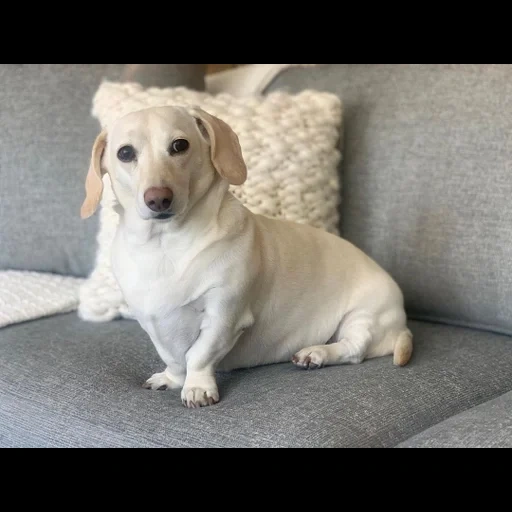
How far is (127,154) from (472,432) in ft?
2.09

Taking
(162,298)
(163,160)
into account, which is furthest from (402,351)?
(163,160)

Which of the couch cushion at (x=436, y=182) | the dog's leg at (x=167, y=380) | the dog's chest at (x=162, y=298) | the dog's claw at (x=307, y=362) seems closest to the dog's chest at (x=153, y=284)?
the dog's chest at (x=162, y=298)

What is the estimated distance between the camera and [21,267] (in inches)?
78.4

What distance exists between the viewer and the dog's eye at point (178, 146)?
1153 millimetres

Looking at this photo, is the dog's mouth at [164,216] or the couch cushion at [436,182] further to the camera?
the couch cushion at [436,182]

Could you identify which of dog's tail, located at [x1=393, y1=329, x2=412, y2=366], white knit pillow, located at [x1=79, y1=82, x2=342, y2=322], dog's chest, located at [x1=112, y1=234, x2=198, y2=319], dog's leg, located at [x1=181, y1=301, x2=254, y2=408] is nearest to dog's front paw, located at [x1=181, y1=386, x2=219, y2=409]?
dog's leg, located at [x1=181, y1=301, x2=254, y2=408]

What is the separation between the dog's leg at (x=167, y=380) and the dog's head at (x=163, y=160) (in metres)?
0.28

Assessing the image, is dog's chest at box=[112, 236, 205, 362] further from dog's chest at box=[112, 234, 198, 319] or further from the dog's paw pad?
the dog's paw pad

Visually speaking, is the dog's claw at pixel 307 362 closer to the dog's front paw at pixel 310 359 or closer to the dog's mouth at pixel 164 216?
the dog's front paw at pixel 310 359

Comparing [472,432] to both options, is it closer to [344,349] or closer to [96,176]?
[344,349]

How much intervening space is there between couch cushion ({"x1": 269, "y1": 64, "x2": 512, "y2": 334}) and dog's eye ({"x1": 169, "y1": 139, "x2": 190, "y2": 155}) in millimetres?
644

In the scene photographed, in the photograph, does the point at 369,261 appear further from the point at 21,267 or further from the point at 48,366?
the point at 21,267

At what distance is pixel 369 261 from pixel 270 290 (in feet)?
0.88

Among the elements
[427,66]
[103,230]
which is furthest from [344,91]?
[103,230]
